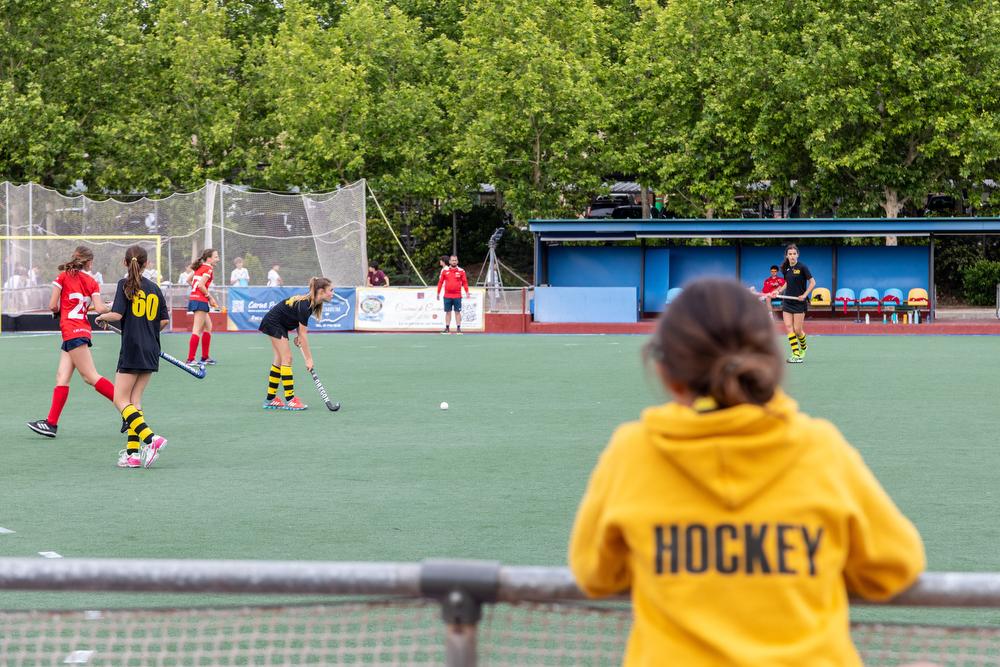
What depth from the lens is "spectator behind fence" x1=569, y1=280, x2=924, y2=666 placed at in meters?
2.31

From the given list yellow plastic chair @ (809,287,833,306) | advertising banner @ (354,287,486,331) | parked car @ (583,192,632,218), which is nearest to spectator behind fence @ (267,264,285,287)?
advertising banner @ (354,287,486,331)

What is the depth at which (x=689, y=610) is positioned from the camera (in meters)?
2.38

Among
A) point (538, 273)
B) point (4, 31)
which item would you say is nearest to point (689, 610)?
point (538, 273)

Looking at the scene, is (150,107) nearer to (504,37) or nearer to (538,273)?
(504,37)

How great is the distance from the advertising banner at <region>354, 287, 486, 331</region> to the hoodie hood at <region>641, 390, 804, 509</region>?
3140cm

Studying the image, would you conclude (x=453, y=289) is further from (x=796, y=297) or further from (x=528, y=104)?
(x=528, y=104)

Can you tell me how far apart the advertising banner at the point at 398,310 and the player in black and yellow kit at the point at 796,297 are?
492 inches

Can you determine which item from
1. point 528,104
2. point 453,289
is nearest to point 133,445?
point 453,289

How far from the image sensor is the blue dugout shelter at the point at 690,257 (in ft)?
116

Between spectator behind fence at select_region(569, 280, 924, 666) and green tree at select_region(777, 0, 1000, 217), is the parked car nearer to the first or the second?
green tree at select_region(777, 0, 1000, 217)

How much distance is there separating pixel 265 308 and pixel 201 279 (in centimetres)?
1176

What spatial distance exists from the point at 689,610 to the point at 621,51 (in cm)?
4651

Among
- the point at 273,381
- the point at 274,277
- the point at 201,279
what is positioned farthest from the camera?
the point at 274,277

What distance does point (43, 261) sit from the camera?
33438 millimetres
